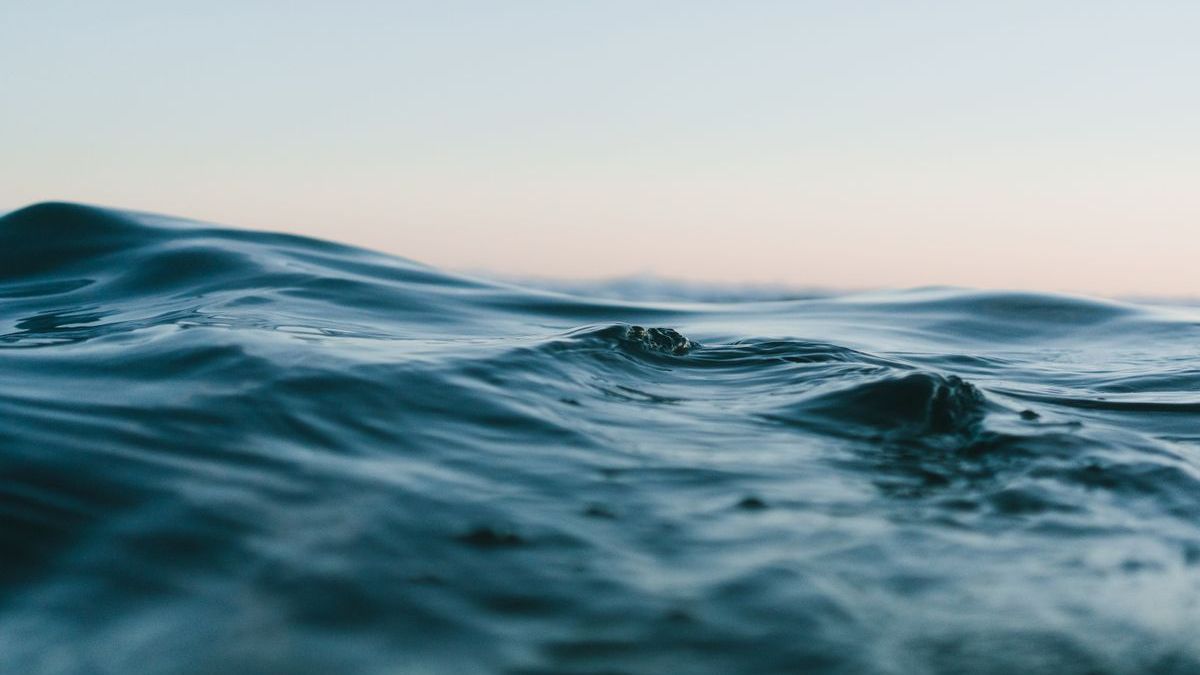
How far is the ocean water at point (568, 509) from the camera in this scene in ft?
6.56

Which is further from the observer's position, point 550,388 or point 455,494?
point 550,388

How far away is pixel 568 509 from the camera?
105 inches

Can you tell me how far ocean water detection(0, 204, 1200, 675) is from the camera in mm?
1999

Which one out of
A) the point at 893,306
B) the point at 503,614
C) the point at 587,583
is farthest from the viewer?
the point at 893,306

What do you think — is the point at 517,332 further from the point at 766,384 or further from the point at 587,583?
the point at 587,583

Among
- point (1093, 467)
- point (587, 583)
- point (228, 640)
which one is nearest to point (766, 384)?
point (1093, 467)

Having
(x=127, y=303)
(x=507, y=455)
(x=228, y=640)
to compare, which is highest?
(x=127, y=303)

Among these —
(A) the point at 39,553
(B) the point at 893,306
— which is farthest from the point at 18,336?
(B) the point at 893,306

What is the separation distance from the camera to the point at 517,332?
6070 millimetres

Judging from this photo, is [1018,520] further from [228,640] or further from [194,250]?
[194,250]

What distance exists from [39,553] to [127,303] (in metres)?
4.32

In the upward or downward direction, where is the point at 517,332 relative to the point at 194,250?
downward

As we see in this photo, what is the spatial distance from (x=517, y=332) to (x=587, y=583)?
393cm

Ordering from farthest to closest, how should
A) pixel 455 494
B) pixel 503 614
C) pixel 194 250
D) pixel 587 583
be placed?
pixel 194 250 → pixel 455 494 → pixel 587 583 → pixel 503 614
